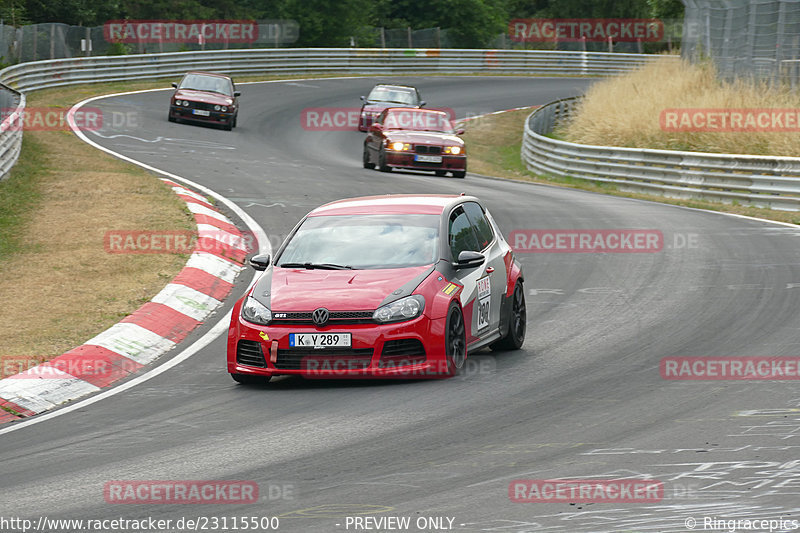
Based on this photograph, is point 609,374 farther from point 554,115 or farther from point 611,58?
point 611,58

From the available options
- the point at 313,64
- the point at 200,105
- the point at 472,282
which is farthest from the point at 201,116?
the point at 472,282

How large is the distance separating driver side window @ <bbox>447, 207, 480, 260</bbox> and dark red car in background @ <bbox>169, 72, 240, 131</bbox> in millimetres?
26054

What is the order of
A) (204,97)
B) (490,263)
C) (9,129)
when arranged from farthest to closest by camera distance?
(204,97) < (9,129) < (490,263)

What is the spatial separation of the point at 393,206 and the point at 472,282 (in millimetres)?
1216

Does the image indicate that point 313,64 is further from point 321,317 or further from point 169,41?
point 321,317

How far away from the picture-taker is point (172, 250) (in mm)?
15820

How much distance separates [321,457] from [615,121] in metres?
26.4

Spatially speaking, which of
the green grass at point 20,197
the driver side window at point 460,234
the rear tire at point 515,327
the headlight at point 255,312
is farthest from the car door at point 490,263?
the green grass at point 20,197

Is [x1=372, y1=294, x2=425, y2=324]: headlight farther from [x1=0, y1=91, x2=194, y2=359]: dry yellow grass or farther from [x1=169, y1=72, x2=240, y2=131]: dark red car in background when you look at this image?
[x1=169, y1=72, x2=240, y2=131]: dark red car in background

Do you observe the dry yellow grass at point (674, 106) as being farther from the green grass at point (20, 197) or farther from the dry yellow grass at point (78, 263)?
the green grass at point (20, 197)

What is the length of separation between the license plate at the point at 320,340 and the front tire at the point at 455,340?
79 centimetres

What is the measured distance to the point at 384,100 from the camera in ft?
126

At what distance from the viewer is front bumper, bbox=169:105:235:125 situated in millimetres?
36219

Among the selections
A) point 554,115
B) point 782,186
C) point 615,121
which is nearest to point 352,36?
point 554,115
